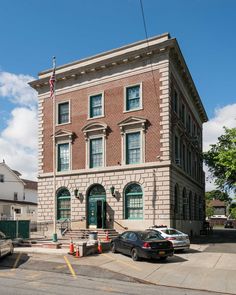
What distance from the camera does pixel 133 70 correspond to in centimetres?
3356

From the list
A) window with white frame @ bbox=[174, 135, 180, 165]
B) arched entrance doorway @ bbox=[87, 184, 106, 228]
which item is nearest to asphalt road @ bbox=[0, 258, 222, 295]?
arched entrance doorway @ bbox=[87, 184, 106, 228]

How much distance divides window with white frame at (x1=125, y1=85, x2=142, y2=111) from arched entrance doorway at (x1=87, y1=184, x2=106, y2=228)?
723 cm

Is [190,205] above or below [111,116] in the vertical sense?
below

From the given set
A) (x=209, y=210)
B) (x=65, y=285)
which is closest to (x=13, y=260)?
(x=65, y=285)

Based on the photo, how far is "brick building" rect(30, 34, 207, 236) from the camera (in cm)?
3155

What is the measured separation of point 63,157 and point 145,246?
18230mm

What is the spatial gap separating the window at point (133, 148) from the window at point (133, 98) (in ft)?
7.57

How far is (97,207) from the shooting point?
111 feet

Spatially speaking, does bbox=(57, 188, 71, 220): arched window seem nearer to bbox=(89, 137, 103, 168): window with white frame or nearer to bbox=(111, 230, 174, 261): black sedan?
bbox=(89, 137, 103, 168): window with white frame

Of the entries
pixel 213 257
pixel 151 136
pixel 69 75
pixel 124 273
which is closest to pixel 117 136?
pixel 151 136

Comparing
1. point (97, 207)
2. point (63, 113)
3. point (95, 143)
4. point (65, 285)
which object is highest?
point (63, 113)

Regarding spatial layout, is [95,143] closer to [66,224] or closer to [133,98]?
[133,98]

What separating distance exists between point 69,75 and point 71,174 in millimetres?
9147

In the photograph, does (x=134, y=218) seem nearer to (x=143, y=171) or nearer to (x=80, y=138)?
(x=143, y=171)
